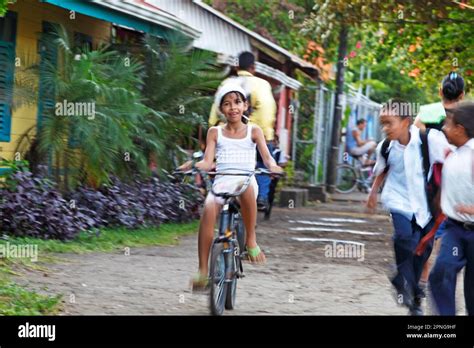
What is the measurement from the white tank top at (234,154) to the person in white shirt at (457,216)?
1.83m

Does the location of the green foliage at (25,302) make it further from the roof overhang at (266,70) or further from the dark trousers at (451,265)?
the roof overhang at (266,70)

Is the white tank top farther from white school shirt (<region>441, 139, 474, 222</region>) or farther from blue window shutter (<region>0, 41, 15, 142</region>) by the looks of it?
blue window shutter (<region>0, 41, 15, 142</region>)

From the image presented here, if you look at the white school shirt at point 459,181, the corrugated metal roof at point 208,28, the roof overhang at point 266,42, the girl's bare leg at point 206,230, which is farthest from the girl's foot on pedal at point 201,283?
the roof overhang at point 266,42

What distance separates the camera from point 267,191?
47.6 ft

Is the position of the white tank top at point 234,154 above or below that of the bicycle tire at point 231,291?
above

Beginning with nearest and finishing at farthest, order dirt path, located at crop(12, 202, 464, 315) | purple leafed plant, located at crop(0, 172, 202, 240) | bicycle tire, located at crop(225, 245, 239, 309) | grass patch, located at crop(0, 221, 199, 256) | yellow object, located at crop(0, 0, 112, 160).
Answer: bicycle tire, located at crop(225, 245, 239, 309), dirt path, located at crop(12, 202, 464, 315), grass patch, located at crop(0, 221, 199, 256), purple leafed plant, located at crop(0, 172, 202, 240), yellow object, located at crop(0, 0, 112, 160)

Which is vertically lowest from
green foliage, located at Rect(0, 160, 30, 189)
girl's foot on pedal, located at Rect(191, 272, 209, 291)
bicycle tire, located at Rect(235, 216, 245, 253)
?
girl's foot on pedal, located at Rect(191, 272, 209, 291)

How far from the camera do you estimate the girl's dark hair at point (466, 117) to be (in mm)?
6488

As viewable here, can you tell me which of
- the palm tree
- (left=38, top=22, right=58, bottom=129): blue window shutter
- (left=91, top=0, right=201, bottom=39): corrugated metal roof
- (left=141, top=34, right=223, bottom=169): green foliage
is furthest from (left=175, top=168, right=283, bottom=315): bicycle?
(left=141, top=34, right=223, bottom=169): green foliage

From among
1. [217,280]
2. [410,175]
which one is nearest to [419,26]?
[410,175]

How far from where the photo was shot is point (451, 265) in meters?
6.42

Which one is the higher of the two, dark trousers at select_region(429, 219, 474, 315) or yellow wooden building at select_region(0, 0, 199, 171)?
yellow wooden building at select_region(0, 0, 199, 171)

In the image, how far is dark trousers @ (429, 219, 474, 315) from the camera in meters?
6.42
